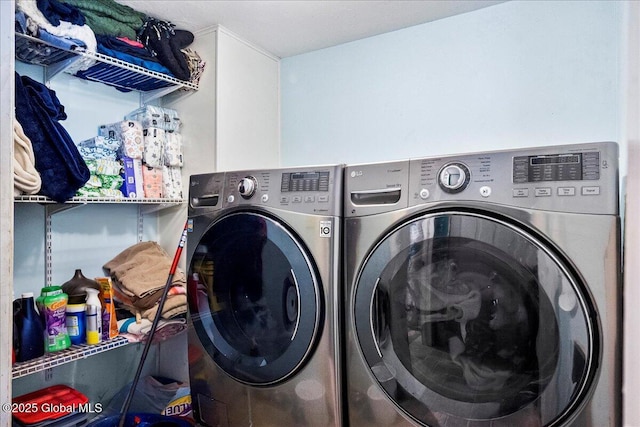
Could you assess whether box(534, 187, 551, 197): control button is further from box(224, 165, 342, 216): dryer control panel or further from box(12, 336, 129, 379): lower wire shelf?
box(12, 336, 129, 379): lower wire shelf

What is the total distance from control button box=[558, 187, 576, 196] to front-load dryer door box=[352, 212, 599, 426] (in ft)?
0.40

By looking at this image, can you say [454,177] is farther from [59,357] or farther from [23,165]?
[59,357]

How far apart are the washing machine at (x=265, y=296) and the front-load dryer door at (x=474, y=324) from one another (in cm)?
16

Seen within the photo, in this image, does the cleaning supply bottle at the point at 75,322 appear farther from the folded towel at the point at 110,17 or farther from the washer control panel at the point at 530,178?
the washer control panel at the point at 530,178

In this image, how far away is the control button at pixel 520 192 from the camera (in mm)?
950

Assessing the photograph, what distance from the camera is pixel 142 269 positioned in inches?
71.9

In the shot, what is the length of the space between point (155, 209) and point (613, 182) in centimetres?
196

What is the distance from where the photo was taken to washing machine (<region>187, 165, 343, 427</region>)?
121 cm

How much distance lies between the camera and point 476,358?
101 cm

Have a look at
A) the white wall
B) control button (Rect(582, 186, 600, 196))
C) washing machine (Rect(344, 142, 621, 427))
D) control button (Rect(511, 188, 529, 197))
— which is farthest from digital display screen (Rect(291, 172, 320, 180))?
the white wall

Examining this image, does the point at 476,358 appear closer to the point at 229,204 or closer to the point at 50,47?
the point at 229,204

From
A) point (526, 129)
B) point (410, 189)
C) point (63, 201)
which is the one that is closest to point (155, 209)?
point (63, 201)

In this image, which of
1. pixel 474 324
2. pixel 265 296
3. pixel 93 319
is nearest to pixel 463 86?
pixel 474 324

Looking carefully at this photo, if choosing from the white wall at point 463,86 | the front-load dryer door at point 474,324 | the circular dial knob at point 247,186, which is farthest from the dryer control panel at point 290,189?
the white wall at point 463,86
